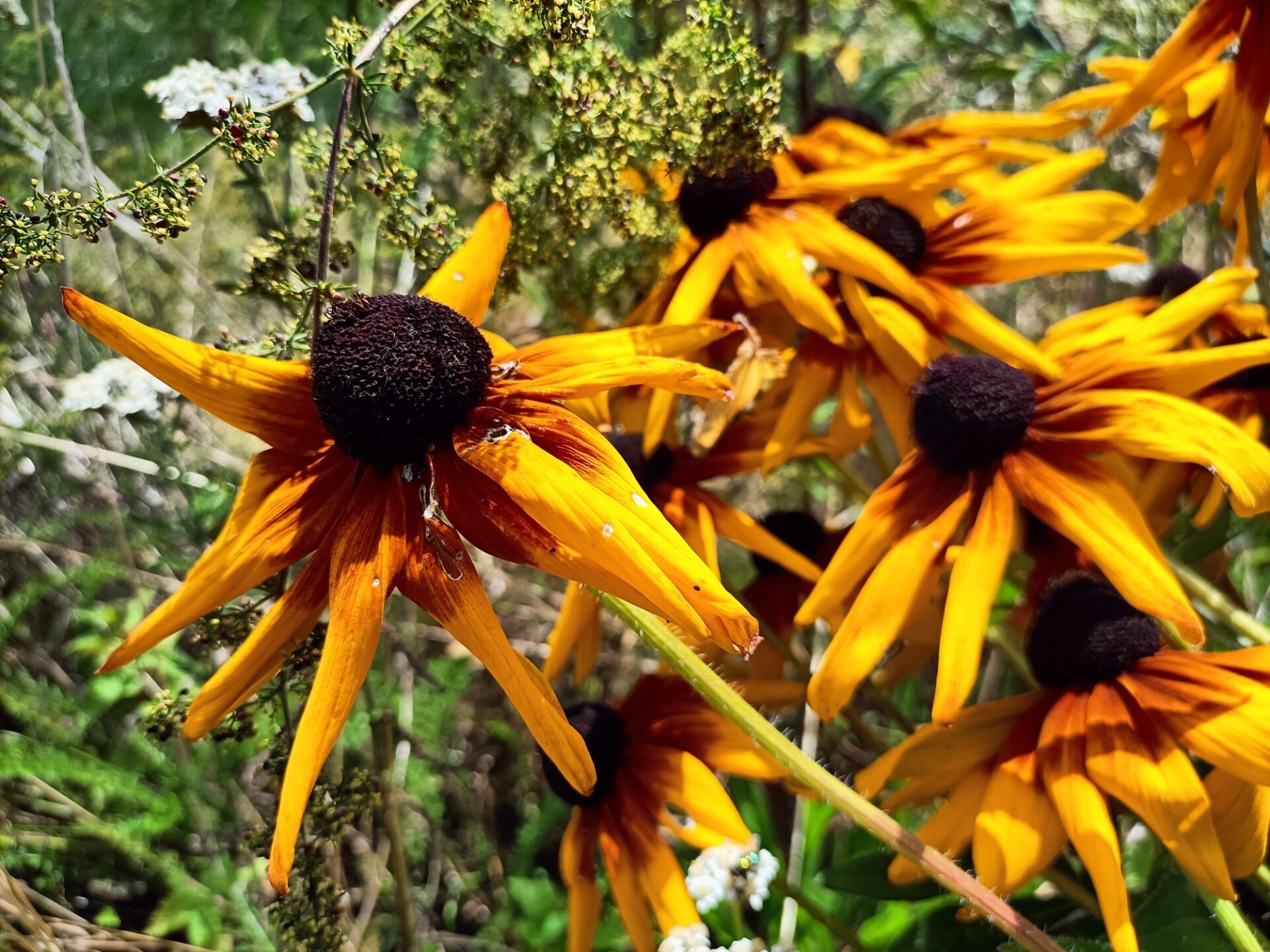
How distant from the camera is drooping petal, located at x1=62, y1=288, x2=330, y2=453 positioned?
718mm

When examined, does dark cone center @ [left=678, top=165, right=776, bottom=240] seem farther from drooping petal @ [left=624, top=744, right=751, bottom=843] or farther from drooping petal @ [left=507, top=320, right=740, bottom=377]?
drooping petal @ [left=624, top=744, right=751, bottom=843]

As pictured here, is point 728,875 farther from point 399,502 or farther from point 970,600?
point 399,502

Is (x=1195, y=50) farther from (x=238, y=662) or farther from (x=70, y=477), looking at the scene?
(x=70, y=477)

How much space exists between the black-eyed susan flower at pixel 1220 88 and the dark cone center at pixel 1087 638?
448 mm

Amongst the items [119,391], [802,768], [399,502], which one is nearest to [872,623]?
[802,768]

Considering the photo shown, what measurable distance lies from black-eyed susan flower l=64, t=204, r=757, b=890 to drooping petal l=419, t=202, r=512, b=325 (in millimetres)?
80

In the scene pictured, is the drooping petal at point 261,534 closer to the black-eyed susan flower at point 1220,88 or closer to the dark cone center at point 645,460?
the dark cone center at point 645,460

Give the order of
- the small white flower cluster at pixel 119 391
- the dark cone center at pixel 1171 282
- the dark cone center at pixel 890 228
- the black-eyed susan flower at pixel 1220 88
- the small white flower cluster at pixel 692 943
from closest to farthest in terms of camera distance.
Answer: the small white flower cluster at pixel 692 943 → the black-eyed susan flower at pixel 1220 88 → the dark cone center at pixel 890 228 → the small white flower cluster at pixel 119 391 → the dark cone center at pixel 1171 282

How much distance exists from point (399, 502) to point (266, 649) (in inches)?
5.7

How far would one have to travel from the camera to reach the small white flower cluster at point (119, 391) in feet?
4.17

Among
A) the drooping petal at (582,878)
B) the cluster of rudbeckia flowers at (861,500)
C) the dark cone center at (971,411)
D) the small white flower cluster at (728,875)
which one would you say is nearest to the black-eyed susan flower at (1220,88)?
the cluster of rudbeckia flowers at (861,500)

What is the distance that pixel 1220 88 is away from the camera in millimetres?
1071

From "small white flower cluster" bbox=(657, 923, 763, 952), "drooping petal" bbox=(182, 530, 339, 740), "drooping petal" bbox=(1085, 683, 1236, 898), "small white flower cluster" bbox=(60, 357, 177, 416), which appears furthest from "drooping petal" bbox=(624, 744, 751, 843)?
"small white flower cluster" bbox=(60, 357, 177, 416)

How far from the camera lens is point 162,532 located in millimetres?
1600
